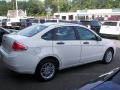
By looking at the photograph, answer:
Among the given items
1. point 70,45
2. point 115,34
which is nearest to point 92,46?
point 70,45

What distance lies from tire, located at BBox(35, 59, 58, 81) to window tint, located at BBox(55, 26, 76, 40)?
2.42 feet

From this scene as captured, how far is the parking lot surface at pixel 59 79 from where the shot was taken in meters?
6.37

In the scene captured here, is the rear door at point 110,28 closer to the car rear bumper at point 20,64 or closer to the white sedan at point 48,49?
the white sedan at point 48,49

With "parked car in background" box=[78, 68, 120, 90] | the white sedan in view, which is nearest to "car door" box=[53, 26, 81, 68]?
the white sedan

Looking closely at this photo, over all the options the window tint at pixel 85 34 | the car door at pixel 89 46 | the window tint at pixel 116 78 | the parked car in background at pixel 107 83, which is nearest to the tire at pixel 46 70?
the car door at pixel 89 46

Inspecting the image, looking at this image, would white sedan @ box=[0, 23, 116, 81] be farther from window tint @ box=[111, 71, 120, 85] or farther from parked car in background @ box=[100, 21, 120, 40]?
parked car in background @ box=[100, 21, 120, 40]

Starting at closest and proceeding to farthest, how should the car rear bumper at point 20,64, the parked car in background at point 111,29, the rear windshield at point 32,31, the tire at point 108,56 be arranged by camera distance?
1. the car rear bumper at point 20,64
2. the rear windshield at point 32,31
3. the tire at point 108,56
4. the parked car in background at point 111,29

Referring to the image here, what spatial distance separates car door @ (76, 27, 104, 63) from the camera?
25.2ft

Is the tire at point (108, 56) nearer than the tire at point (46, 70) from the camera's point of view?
No

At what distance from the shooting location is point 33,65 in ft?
21.1

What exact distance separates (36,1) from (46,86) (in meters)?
113

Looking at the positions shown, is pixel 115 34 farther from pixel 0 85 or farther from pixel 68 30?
pixel 0 85

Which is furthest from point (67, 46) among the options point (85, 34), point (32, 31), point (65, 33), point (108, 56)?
point (108, 56)

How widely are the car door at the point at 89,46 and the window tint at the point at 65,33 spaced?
0.28 meters
